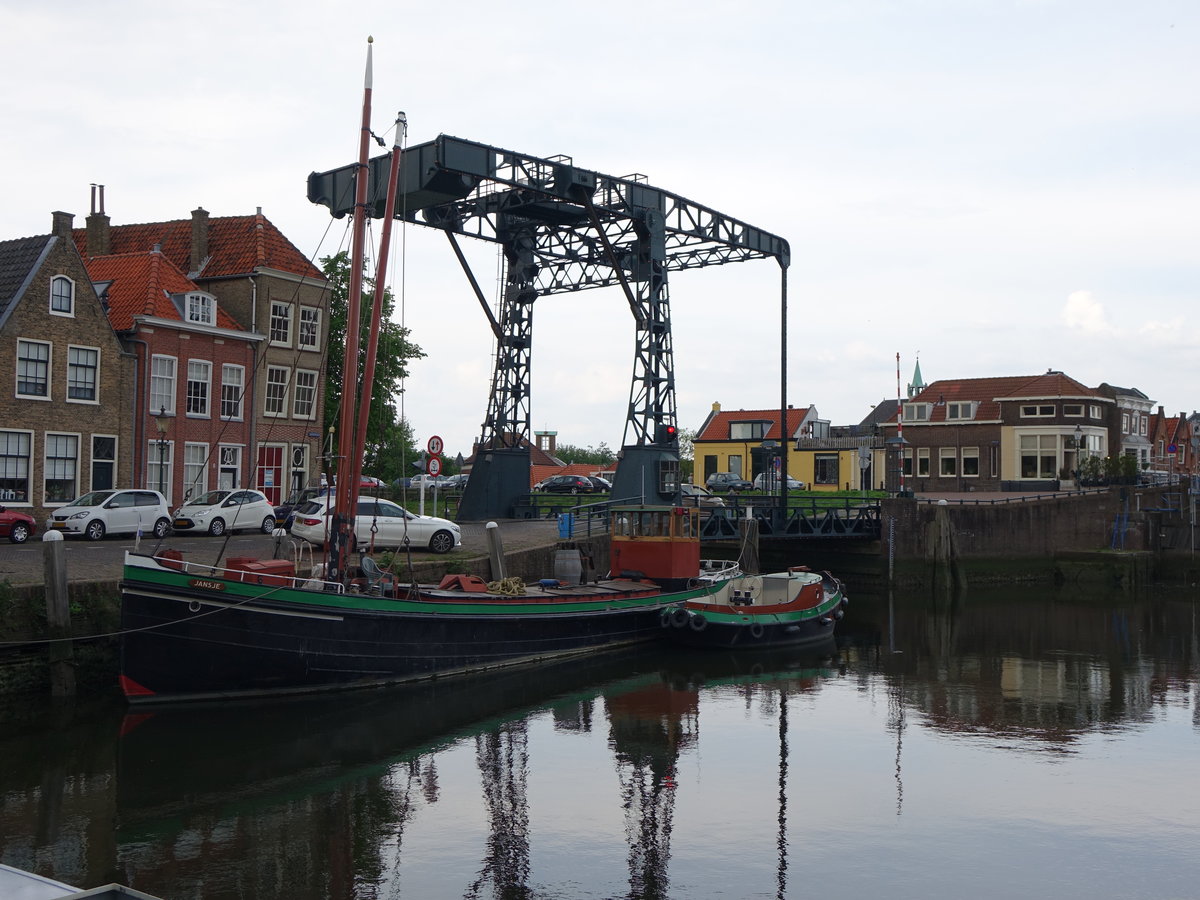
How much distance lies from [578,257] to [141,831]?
2367 cm

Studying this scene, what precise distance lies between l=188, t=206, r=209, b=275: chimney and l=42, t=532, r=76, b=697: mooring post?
74.8 ft

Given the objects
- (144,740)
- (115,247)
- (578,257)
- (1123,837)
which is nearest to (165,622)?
(144,740)

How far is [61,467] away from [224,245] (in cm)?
1113

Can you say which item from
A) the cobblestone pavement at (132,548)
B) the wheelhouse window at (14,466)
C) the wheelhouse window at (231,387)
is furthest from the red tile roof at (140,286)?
the cobblestone pavement at (132,548)

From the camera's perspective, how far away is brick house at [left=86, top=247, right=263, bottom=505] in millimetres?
31516

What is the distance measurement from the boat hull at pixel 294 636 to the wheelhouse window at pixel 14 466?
1390cm

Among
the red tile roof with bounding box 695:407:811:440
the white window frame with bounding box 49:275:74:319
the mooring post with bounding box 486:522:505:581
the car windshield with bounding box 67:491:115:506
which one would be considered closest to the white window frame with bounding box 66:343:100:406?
the white window frame with bounding box 49:275:74:319

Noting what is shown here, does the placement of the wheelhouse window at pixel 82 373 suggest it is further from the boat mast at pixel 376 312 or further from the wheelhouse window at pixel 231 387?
the boat mast at pixel 376 312

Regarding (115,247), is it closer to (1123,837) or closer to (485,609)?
(485,609)

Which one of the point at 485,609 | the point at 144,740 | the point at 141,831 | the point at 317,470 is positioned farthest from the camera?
the point at 317,470

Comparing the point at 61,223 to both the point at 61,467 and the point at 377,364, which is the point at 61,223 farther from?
A: the point at 377,364

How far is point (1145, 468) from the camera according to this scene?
214ft

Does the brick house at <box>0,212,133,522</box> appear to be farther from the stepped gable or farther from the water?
the water

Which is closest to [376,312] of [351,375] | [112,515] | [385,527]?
[351,375]
